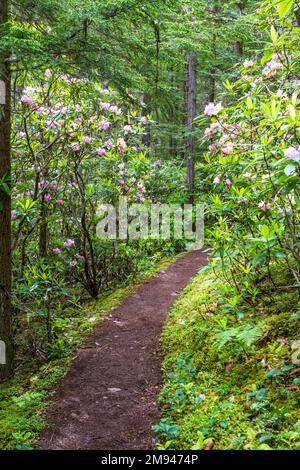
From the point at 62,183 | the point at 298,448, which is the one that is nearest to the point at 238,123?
the point at 62,183

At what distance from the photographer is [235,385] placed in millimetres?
3752

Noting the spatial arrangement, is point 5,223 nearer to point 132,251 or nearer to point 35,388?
point 35,388

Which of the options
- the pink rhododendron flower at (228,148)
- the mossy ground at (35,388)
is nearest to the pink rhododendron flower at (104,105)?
the pink rhododendron flower at (228,148)

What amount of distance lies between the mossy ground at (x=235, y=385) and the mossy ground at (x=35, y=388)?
3.90 ft

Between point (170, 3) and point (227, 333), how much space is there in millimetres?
3598

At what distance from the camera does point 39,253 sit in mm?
6719

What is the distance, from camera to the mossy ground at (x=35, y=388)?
350 cm
